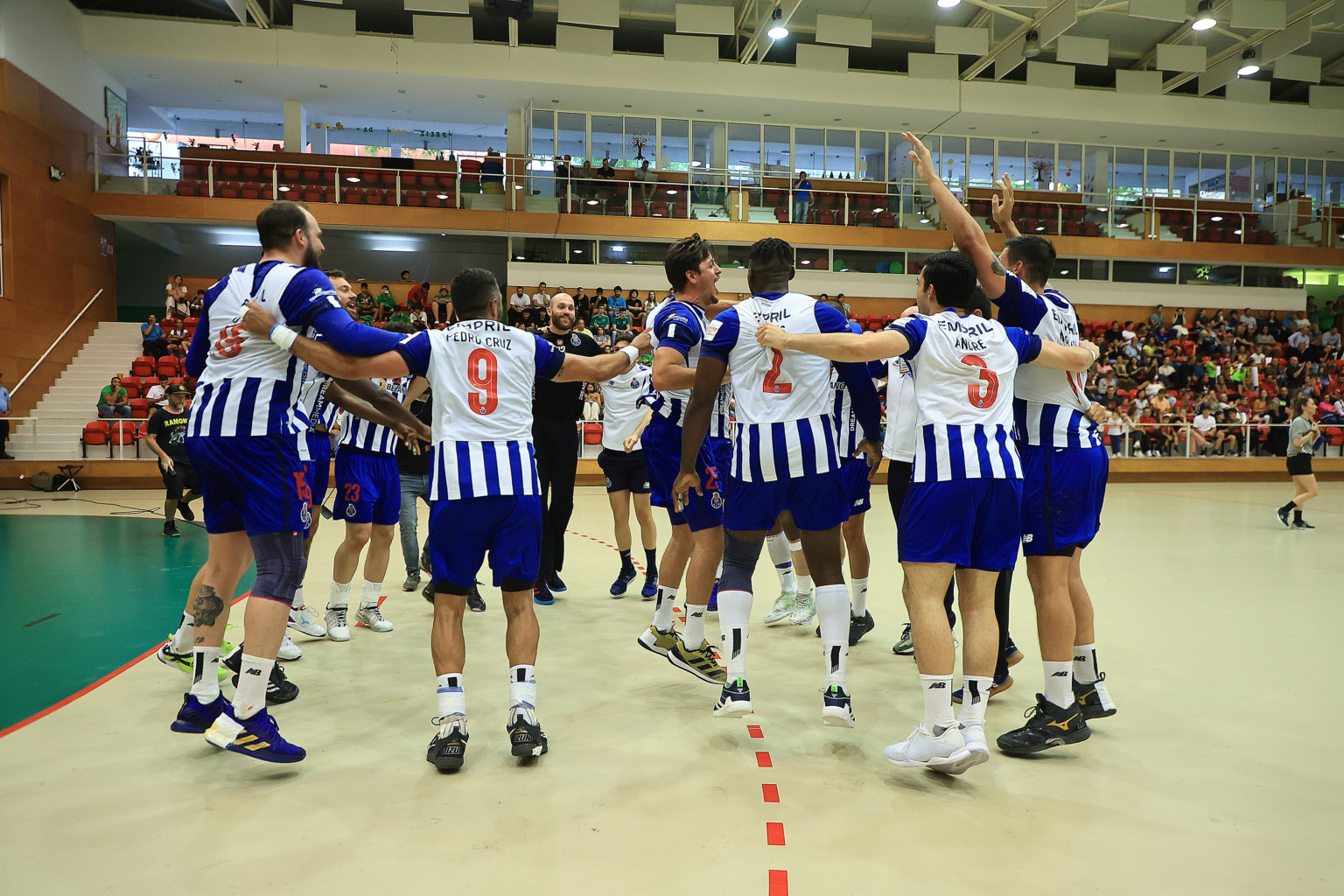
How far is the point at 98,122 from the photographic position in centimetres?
2016

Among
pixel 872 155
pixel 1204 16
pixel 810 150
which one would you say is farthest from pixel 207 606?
pixel 872 155

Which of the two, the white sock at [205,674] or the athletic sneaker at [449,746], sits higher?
the white sock at [205,674]

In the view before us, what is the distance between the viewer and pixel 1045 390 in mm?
3457

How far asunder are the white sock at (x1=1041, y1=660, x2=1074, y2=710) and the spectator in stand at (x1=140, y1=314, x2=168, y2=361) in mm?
19427

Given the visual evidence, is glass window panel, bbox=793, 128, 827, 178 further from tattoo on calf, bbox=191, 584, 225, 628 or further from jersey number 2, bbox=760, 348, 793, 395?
tattoo on calf, bbox=191, 584, 225, 628

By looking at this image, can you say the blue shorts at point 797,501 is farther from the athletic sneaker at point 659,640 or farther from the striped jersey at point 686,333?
the athletic sneaker at point 659,640

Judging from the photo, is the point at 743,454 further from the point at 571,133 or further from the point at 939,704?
the point at 571,133

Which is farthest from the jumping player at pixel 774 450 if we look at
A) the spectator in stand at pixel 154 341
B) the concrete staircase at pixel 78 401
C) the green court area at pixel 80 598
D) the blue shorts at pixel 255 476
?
the spectator in stand at pixel 154 341

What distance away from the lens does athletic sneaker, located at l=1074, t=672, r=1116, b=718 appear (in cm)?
357

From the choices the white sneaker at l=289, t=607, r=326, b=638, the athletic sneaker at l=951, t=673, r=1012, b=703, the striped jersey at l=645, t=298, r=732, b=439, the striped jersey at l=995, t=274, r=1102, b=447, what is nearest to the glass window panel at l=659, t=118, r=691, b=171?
the striped jersey at l=645, t=298, r=732, b=439

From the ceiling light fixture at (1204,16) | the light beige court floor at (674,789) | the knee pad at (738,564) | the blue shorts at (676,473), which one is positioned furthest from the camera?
the ceiling light fixture at (1204,16)

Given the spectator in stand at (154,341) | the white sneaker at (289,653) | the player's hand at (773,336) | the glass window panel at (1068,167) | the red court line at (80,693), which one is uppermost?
the glass window panel at (1068,167)

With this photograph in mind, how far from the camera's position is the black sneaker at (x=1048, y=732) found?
3.32 metres

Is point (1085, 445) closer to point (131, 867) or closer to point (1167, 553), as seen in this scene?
point (131, 867)
